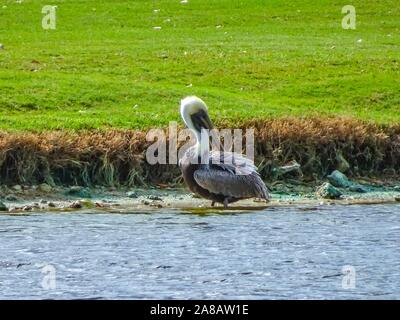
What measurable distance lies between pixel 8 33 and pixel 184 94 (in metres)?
8.98

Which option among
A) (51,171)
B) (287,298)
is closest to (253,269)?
(287,298)

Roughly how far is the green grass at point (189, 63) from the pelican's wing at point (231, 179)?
2.51 meters

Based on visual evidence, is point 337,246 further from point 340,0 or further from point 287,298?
point 340,0

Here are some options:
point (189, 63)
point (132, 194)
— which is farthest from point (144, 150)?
point (189, 63)

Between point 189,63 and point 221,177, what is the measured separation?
8.54 metres

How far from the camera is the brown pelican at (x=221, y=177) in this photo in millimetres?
16781

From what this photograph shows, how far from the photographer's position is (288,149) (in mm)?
18609

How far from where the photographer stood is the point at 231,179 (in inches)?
667

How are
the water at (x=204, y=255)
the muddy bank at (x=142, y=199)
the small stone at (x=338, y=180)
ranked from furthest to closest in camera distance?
the small stone at (x=338, y=180), the muddy bank at (x=142, y=199), the water at (x=204, y=255)

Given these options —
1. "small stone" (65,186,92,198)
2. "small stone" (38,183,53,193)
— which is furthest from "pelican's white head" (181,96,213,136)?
"small stone" (38,183,53,193)

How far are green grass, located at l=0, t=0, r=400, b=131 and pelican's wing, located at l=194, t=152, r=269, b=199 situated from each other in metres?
2.51

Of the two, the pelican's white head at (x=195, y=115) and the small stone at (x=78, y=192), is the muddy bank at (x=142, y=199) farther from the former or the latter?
the pelican's white head at (x=195, y=115)

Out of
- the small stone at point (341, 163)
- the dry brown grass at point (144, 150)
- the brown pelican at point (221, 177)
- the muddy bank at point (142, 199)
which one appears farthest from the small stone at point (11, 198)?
the small stone at point (341, 163)

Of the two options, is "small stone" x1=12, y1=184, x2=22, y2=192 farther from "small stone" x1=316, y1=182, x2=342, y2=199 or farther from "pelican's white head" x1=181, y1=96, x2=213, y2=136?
"small stone" x1=316, y1=182, x2=342, y2=199
